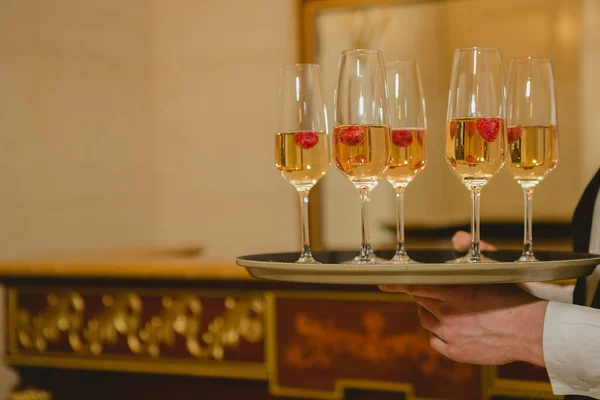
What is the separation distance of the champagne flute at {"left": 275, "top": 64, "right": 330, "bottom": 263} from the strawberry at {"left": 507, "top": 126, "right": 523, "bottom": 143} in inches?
12.9

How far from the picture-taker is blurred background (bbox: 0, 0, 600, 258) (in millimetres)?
3621

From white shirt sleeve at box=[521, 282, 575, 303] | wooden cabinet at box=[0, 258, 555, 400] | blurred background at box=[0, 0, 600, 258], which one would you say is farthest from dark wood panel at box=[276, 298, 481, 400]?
blurred background at box=[0, 0, 600, 258]

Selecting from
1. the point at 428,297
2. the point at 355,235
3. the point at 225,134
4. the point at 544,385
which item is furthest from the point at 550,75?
the point at 225,134

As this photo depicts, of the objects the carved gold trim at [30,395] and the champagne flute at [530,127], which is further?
the carved gold trim at [30,395]

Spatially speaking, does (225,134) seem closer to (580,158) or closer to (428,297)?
(580,158)

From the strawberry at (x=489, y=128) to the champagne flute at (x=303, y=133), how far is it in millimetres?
260

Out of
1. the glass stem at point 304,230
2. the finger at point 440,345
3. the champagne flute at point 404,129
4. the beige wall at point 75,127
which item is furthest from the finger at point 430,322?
the beige wall at point 75,127

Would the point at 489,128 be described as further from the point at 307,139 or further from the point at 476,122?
the point at 307,139

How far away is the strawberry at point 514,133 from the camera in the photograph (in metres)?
1.41

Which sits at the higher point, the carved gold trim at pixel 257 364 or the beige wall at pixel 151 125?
the beige wall at pixel 151 125

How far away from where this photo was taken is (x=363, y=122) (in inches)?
49.3

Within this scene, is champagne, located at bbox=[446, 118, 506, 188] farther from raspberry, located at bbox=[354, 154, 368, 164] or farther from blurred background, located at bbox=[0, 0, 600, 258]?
blurred background, located at bbox=[0, 0, 600, 258]

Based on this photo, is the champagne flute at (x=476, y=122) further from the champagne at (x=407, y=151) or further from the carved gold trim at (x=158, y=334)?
the carved gold trim at (x=158, y=334)

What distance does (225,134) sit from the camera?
14.6ft
